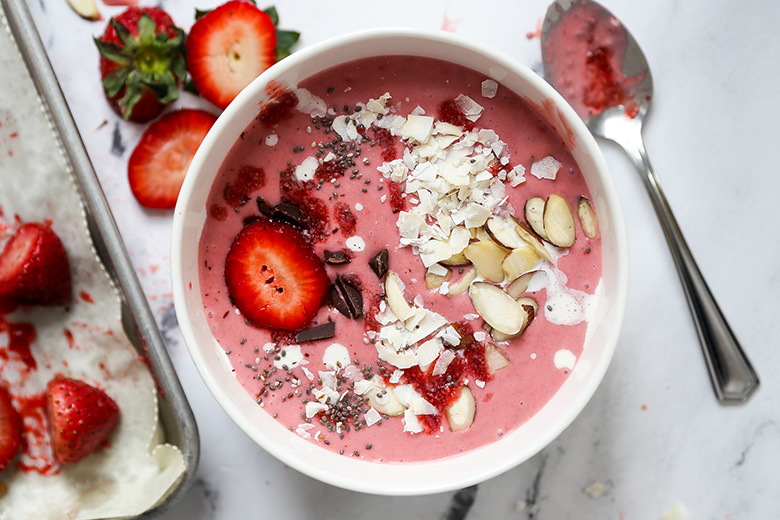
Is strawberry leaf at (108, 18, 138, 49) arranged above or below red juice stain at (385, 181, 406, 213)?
above

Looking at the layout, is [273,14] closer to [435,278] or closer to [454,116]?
[454,116]

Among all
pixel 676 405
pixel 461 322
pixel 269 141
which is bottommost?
pixel 676 405

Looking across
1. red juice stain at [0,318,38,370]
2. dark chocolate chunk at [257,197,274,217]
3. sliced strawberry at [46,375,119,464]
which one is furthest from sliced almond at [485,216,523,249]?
red juice stain at [0,318,38,370]

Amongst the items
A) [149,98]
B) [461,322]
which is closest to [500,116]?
[461,322]

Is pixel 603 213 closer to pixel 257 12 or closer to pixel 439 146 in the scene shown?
pixel 439 146

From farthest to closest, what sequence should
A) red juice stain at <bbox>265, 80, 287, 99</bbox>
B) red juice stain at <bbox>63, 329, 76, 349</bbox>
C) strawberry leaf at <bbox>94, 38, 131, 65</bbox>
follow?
red juice stain at <bbox>63, 329, 76, 349</bbox> → strawberry leaf at <bbox>94, 38, 131, 65</bbox> → red juice stain at <bbox>265, 80, 287, 99</bbox>

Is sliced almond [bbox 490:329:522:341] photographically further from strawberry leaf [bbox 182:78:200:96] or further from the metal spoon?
strawberry leaf [bbox 182:78:200:96]
